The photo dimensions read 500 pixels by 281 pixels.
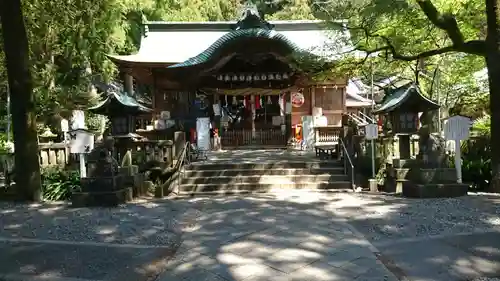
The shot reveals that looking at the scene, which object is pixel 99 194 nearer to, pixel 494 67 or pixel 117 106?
pixel 117 106

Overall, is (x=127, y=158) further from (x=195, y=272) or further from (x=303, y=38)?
(x=303, y=38)

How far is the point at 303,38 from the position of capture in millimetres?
21094

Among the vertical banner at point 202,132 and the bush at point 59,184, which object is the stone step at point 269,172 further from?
the vertical banner at point 202,132

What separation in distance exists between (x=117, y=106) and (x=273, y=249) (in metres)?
6.29

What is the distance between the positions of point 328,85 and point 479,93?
22.0 ft

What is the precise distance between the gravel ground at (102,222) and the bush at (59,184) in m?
1.90

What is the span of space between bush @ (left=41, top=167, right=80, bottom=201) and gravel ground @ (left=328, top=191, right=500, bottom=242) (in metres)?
6.91

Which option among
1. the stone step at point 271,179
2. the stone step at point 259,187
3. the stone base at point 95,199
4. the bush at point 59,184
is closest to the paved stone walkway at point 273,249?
the stone base at point 95,199

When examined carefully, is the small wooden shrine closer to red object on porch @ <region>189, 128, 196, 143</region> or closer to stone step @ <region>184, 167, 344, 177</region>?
stone step @ <region>184, 167, 344, 177</region>

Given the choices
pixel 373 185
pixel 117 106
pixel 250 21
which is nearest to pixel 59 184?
pixel 117 106

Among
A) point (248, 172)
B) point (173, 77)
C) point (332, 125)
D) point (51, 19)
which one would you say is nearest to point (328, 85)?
point (332, 125)

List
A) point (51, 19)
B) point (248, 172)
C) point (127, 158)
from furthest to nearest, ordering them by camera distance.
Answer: point (51, 19), point (248, 172), point (127, 158)

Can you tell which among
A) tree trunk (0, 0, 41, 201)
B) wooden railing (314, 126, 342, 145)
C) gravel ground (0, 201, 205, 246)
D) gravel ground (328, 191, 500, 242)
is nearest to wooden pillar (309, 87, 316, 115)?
wooden railing (314, 126, 342, 145)

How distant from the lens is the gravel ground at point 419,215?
19.5ft
